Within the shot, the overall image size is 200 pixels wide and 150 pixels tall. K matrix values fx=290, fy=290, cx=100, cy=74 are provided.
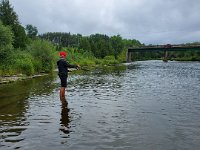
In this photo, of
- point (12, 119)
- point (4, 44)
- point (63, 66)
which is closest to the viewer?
point (12, 119)

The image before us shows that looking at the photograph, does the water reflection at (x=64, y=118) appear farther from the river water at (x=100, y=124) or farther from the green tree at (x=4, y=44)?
the green tree at (x=4, y=44)

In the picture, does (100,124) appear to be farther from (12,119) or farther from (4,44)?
(4,44)

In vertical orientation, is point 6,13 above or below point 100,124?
above

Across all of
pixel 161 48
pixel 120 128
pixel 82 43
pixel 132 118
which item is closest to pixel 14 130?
pixel 120 128

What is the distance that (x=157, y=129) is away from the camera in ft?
40.1

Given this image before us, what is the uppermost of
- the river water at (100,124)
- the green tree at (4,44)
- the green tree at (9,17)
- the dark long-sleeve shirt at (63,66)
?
the green tree at (9,17)

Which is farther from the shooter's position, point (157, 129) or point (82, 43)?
point (82, 43)

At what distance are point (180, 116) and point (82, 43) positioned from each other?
132 m

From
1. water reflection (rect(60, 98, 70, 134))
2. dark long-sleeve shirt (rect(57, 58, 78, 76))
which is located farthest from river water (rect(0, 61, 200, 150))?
dark long-sleeve shirt (rect(57, 58, 78, 76))

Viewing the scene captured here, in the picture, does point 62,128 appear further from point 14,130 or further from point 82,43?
point 82,43

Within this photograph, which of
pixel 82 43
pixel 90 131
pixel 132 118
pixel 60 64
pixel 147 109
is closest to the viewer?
pixel 90 131

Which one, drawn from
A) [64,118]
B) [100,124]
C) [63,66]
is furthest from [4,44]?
[100,124]

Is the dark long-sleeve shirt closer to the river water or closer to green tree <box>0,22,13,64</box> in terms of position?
the river water

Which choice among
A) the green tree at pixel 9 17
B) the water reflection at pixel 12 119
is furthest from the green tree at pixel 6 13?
the water reflection at pixel 12 119
